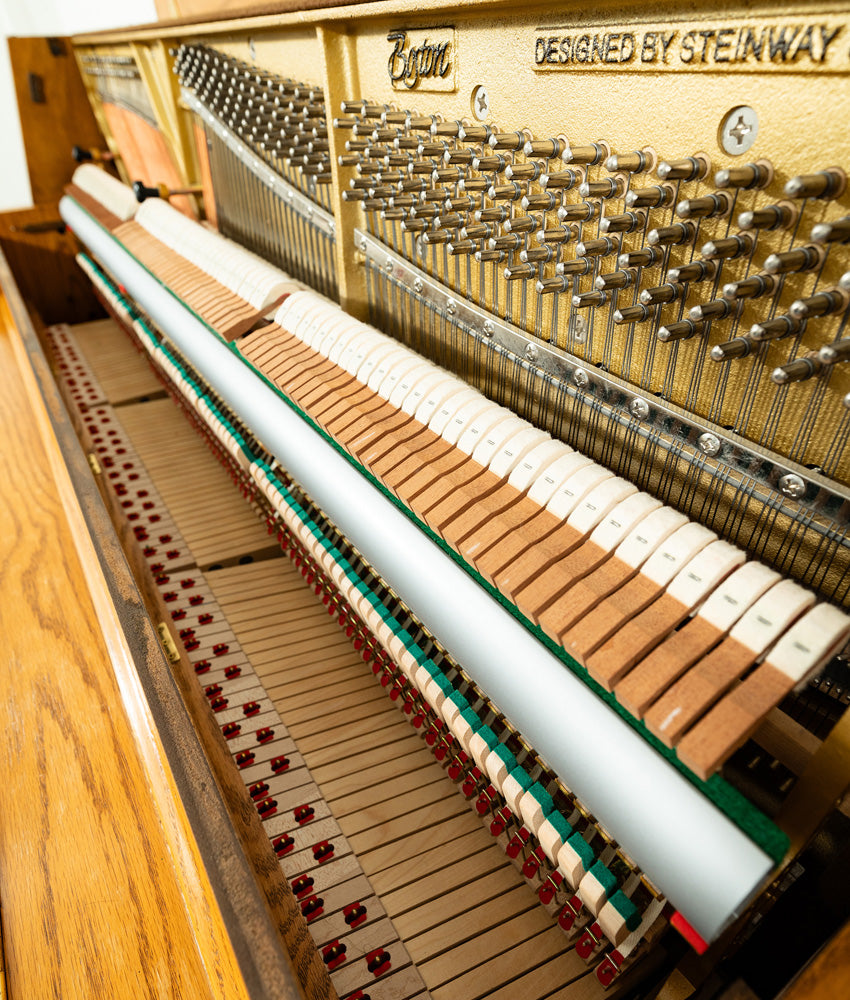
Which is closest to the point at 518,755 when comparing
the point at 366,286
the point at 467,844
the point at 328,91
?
the point at 467,844

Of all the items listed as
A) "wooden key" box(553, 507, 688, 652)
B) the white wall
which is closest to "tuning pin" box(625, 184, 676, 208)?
"wooden key" box(553, 507, 688, 652)

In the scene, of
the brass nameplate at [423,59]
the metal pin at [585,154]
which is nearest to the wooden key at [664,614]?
the metal pin at [585,154]

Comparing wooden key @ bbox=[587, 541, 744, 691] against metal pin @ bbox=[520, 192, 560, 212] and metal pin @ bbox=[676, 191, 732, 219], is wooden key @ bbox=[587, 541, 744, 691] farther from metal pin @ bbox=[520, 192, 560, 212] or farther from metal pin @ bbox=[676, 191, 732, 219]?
metal pin @ bbox=[520, 192, 560, 212]

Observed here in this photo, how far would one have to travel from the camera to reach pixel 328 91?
191 centimetres

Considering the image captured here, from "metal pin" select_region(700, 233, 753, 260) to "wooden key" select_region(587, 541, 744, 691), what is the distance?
474 millimetres

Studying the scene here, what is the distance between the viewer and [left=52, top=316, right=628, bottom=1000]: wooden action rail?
148cm

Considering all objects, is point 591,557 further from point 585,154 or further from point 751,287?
point 585,154

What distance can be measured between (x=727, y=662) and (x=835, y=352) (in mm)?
476

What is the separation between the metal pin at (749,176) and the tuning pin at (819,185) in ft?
0.28

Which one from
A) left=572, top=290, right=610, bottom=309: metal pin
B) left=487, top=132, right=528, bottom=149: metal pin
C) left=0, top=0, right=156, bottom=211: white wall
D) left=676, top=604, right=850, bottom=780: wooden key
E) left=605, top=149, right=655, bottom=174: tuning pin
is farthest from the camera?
left=0, top=0, right=156, bottom=211: white wall

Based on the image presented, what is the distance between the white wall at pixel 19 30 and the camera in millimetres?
5582

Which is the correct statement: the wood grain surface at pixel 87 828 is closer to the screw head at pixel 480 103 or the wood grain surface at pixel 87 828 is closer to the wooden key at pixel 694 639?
the wooden key at pixel 694 639

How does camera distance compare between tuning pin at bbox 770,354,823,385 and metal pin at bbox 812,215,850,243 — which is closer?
metal pin at bbox 812,215,850,243

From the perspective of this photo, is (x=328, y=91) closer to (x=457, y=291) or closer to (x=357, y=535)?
(x=457, y=291)
